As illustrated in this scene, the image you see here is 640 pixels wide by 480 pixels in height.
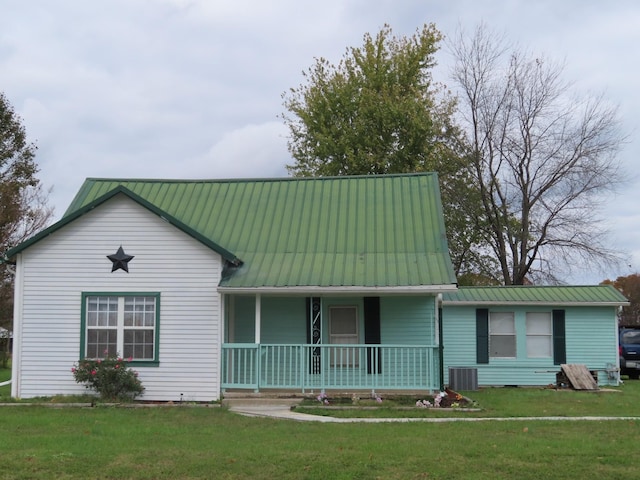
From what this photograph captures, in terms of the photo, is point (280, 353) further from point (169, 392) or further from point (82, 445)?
point (82, 445)

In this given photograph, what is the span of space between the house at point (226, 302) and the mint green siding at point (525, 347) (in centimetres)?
450

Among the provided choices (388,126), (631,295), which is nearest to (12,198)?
(388,126)

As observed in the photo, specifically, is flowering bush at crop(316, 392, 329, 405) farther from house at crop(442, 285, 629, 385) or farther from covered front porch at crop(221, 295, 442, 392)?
house at crop(442, 285, 629, 385)

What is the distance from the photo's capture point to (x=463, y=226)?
112ft

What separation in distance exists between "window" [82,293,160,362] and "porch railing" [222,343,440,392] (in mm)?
1715

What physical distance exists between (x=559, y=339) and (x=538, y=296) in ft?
4.39

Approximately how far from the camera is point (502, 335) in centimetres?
2106

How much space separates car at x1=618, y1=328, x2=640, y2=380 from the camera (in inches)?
942

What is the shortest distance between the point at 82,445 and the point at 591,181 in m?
26.0

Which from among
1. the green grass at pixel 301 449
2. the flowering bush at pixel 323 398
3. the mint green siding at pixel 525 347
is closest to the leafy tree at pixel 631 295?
the mint green siding at pixel 525 347

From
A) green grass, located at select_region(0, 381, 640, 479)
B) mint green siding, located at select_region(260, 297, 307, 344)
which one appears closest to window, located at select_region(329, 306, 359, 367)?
mint green siding, located at select_region(260, 297, 307, 344)

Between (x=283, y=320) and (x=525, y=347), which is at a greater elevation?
(x=283, y=320)

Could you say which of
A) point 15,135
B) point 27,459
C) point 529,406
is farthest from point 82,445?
point 15,135

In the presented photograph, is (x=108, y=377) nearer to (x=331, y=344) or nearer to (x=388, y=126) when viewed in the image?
(x=331, y=344)
